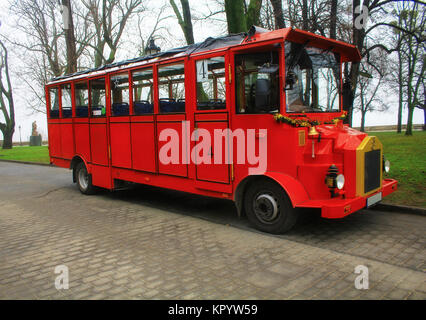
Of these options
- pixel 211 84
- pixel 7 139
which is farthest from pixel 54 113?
pixel 7 139

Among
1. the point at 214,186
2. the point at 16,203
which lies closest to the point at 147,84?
the point at 214,186

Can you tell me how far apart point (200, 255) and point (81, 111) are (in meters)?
6.45

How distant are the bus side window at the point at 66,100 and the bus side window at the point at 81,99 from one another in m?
0.34

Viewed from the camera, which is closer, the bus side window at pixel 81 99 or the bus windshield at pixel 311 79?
the bus windshield at pixel 311 79

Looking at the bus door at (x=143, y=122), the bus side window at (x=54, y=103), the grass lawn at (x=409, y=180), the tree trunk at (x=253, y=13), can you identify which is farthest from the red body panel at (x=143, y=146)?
the tree trunk at (x=253, y=13)

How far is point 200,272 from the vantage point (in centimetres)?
442

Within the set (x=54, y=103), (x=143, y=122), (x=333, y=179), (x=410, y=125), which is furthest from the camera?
(x=410, y=125)

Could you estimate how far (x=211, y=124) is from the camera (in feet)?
21.1

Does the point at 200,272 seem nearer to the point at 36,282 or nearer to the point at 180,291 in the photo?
the point at 180,291

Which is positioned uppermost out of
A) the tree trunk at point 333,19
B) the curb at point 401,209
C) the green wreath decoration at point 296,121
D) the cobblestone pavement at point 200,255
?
the tree trunk at point 333,19

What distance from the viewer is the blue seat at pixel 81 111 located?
9.70 m

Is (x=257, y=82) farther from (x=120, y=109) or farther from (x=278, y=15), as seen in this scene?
(x=278, y=15)

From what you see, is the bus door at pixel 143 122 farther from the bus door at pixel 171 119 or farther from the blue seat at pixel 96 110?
the blue seat at pixel 96 110

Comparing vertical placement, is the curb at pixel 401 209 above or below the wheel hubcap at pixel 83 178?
below
